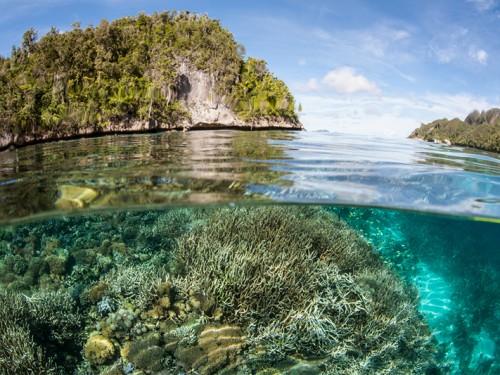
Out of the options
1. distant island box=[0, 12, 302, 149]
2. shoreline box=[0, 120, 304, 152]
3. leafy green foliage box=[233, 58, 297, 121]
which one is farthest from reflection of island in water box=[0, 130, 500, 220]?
leafy green foliage box=[233, 58, 297, 121]

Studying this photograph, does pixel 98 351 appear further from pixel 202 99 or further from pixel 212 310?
pixel 202 99

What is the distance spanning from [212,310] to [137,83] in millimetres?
53243

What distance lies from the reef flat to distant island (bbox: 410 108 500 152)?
95.0 ft

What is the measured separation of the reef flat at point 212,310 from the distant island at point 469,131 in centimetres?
2895

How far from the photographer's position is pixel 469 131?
38.0 meters

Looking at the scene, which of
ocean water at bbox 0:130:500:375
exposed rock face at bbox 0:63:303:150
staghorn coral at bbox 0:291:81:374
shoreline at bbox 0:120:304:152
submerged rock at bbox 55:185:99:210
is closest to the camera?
staghorn coral at bbox 0:291:81:374

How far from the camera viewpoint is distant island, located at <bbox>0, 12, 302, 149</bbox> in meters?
41.3

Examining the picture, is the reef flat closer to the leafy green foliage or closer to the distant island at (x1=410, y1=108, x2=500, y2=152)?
the distant island at (x1=410, y1=108, x2=500, y2=152)

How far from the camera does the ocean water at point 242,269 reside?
17.7ft

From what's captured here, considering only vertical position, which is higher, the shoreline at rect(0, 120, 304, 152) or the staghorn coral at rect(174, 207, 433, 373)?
the shoreline at rect(0, 120, 304, 152)

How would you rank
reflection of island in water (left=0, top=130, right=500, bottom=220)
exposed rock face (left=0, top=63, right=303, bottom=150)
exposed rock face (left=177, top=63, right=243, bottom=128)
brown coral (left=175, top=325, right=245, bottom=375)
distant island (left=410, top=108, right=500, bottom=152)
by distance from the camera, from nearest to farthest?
brown coral (left=175, top=325, right=245, bottom=375) → reflection of island in water (left=0, top=130, right=500, bottom=220) → distant island (left=410, top=108, right=500, bottom=152) → exposed rock face (left=0, top=63, right=303, bottom=150) → exposed rock face (left=177, top=63, right=243, bottom=128)

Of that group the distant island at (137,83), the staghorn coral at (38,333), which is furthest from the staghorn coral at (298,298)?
the distant island at (137,83)

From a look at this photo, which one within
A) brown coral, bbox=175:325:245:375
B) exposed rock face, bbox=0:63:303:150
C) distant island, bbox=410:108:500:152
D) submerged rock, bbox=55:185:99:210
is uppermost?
exposed rock face, bbox=0:63:303:150

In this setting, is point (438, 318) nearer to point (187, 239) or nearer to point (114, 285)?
point (187, 239)
